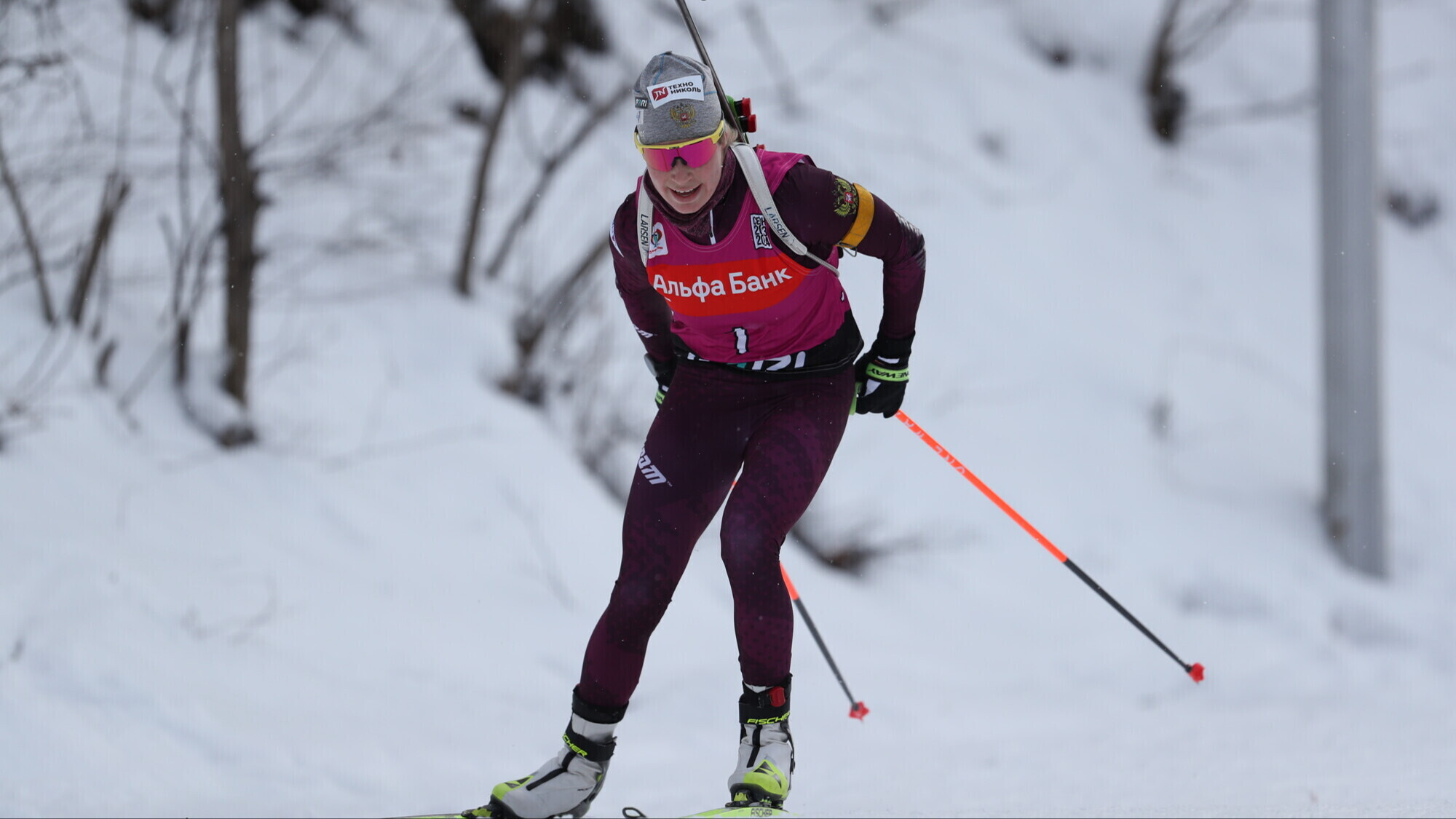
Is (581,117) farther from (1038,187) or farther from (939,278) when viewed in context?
(1038,187)

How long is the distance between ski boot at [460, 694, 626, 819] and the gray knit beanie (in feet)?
4.94

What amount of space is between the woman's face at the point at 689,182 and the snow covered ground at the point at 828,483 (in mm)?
2419

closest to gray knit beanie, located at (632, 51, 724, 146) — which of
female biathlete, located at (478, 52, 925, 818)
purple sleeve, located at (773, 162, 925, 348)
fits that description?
female biathlete, located at (478, 52, 925, 818)

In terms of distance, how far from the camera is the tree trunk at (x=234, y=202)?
5.79m

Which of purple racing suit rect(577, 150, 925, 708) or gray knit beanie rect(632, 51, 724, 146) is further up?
gray knit beanie rect(632, 51, 724, 146)

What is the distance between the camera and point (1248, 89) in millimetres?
12617

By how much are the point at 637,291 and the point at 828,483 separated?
189 inches

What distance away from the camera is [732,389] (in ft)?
11.0

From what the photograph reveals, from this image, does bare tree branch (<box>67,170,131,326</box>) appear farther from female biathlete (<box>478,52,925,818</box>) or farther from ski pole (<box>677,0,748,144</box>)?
ski pole (<box>677,0,748,144</box>)

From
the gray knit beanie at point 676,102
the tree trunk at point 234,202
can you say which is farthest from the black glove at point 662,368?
the tree trunk at point 234,202

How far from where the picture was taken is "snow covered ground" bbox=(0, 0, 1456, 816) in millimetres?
4836

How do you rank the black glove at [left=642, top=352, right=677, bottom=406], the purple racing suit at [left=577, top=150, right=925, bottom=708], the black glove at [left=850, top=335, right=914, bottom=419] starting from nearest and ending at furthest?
the purple racing suit at [left=577, top=150, right=925, bottom=708] → the black glove at [left=850, top=335, right=914, bottom=419] → the black glove at [left=642, top=352, right=677, bottom=406]

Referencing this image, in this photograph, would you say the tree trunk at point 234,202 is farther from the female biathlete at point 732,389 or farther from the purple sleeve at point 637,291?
the female biathlete at point 732,389

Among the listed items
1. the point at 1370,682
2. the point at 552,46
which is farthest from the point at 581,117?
the point at 1370,682
